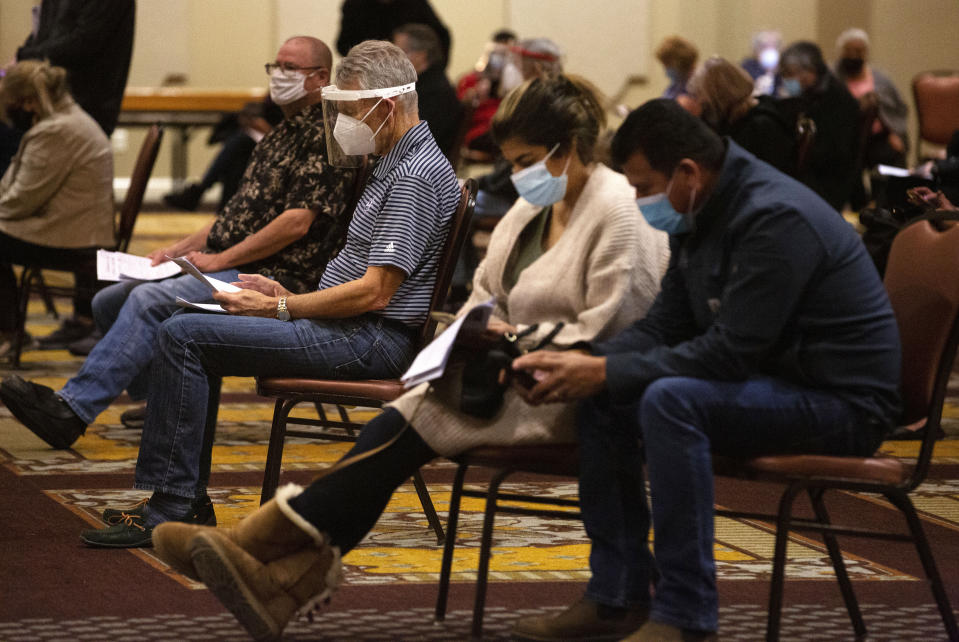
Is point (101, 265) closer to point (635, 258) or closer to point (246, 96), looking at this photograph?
point (635, 258)

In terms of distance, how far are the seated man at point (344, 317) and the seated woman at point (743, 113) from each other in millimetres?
2678

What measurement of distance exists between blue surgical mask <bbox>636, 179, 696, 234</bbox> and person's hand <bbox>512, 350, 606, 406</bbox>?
10.7 inches

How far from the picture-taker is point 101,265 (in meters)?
4.40

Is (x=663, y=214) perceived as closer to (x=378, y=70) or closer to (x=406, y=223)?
(x=406, y=223)

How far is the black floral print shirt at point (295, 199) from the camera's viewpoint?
4.00 metres

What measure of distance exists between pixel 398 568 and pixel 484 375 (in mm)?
712

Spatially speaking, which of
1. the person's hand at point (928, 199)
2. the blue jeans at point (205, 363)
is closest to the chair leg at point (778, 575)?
the blue jeans at point (205, 363)

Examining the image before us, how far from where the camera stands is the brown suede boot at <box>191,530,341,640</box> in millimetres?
2588

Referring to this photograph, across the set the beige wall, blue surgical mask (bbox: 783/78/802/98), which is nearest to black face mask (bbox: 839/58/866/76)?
blue surgical mask (bbox: 783/78/802/98)

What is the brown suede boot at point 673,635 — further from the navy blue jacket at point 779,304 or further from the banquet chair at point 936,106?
the banquet chair at point 936,106

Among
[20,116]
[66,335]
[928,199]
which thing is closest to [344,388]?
[928,199]

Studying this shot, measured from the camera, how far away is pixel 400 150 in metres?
3.47

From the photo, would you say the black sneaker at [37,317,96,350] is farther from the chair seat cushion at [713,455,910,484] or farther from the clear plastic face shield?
the chair seat cushion at [713,455,910,484]

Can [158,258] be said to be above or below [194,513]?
above
